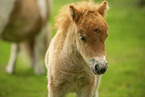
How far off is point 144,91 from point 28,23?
3654 millimetres

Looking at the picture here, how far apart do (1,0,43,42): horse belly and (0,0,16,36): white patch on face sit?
0.10 meters

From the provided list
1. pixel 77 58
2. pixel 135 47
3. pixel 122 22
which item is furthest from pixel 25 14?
pixel 122 22

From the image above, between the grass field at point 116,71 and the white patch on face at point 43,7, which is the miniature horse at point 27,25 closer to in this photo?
the white patch on face at point 43,7

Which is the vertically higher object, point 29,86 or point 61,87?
point 29,86

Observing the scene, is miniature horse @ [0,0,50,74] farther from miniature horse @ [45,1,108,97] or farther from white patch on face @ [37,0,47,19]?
miniature horse @ [45,1,108,97]

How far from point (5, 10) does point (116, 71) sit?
378cm

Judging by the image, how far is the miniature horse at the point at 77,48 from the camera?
9.60 feet

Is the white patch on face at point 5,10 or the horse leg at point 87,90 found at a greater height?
the white patch on face at point 5,10

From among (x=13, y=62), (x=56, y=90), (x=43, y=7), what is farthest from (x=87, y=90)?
(x=13, y=62)

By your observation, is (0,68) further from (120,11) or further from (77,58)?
(120,11)

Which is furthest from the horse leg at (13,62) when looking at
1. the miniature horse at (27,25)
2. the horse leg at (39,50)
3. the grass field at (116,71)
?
the horse leg at (39,50)

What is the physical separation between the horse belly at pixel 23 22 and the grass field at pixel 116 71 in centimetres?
121

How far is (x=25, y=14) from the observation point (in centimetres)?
642

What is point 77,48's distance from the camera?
3203mm
